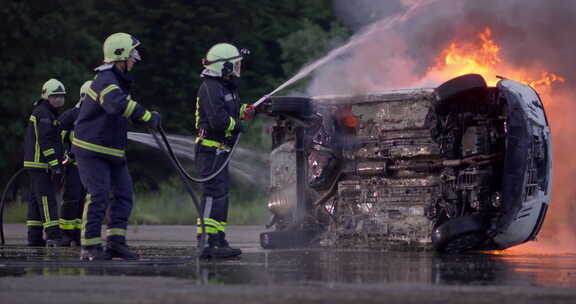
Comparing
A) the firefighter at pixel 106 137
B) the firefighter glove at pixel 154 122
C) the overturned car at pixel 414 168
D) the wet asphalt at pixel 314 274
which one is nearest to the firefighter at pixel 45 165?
the wet asphalt at pixel 314 274

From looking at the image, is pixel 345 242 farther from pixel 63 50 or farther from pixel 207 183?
pixel 63 50

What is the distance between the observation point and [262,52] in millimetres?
32250

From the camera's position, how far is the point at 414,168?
1177cm

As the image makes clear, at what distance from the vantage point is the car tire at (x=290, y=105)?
12.2 m

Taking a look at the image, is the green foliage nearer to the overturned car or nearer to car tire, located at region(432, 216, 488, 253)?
the overturned car

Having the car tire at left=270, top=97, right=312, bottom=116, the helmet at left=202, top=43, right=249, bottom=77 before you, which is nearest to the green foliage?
the car tire at left=270, top=97, right=312, bottom=116

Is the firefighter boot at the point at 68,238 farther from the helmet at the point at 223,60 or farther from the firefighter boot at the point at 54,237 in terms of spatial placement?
the helmet at the point at 223,60

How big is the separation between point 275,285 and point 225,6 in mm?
24930

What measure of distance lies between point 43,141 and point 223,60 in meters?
4.03

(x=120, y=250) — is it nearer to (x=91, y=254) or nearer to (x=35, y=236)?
(x=91, y=254)

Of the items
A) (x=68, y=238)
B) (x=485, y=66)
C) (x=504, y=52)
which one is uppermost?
(x=504, y=52)

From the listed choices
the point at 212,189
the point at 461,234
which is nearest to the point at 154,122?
the point at 212,189

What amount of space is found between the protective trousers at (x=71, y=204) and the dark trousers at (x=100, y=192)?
3859 mm

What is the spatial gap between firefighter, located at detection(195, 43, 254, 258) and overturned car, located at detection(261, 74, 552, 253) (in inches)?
41.5
